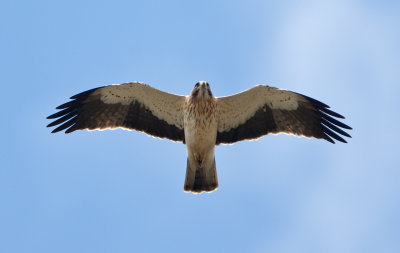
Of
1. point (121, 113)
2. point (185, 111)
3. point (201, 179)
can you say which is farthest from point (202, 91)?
point (121, 113)

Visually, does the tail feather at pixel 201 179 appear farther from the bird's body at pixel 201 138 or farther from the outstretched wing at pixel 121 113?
the outstretched wing at pixel 121 113

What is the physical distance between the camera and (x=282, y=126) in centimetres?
1027

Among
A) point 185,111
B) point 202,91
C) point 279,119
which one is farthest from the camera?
point 279,119

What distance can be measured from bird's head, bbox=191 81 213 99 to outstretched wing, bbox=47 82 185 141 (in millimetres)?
773

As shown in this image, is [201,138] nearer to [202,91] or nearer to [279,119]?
[202,91]

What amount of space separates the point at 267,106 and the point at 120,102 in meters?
3.00

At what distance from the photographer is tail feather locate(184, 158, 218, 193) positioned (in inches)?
384

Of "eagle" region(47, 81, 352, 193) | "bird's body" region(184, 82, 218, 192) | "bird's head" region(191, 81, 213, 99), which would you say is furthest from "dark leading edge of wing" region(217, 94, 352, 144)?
"bird's head" region(191, 81, 213, 99)

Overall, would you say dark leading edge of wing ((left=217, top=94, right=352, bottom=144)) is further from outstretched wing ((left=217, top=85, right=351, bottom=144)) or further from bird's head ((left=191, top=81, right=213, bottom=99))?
bird's head ((left=191, top=81, right=213, bottom=99))

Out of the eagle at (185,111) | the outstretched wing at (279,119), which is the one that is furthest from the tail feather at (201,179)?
the outstretched wing at (279,119)

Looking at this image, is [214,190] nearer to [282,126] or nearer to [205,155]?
[205,155]

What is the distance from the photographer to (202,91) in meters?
9.24

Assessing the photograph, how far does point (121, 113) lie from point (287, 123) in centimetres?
342

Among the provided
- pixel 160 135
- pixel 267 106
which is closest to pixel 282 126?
pixel 267 106
